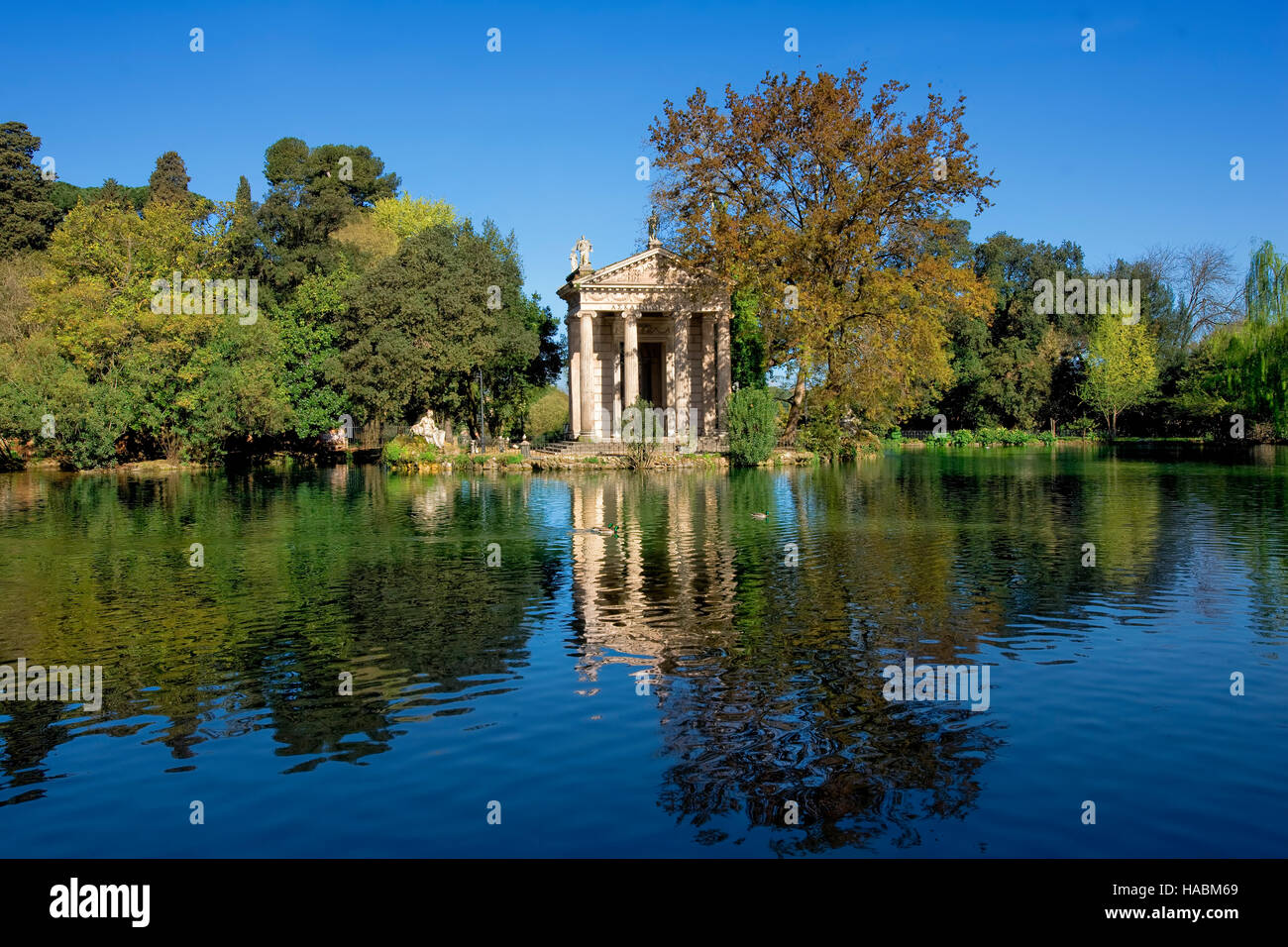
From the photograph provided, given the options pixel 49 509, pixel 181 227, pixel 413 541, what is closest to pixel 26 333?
pixel 181 227

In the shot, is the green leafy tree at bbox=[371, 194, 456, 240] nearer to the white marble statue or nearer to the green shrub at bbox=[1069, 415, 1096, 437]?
the white marble statue

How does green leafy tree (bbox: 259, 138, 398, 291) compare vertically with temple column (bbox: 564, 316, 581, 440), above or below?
above

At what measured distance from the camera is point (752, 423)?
5416 centimetres

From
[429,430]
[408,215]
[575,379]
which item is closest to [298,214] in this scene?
[408,215]

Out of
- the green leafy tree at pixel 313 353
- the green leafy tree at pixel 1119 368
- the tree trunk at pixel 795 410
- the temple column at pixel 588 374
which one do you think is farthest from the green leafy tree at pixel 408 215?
the green leafy tree at pixel 1119 368

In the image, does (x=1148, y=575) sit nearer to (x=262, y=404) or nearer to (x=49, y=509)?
(x=49, y=509)

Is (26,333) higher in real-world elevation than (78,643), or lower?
higher

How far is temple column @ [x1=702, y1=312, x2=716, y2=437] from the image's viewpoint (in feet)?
212

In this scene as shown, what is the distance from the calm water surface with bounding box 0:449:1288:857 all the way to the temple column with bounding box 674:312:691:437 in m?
38.5

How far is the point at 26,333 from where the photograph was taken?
196 feet

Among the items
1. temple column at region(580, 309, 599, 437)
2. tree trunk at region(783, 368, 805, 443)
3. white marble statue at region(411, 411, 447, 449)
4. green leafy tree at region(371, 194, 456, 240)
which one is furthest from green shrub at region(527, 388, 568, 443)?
tree trunk at region(783, 368, 805, 443)

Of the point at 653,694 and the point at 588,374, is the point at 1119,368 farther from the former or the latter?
the point at 653,694

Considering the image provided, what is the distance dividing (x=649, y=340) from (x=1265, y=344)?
3941cm

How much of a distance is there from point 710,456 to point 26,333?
40054 millimetres
